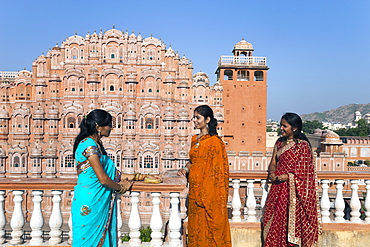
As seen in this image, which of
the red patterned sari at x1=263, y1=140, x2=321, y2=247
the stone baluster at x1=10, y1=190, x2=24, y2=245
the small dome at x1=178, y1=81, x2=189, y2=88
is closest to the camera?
the red patterned sari at x1=263, y1=140, x2=321, y2=247

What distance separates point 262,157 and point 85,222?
26.3 m

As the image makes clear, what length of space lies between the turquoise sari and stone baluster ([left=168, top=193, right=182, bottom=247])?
0.88 m

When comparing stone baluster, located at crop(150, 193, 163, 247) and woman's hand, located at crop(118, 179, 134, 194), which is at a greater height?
woman's hand, located at crop(118, 179, 134, 194)

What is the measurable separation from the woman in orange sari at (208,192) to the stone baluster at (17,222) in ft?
6.77

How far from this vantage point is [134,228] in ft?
13.5

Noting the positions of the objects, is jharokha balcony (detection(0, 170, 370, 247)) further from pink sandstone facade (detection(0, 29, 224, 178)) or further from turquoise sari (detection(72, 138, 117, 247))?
pink sandstone facade (detection(0, 29, 224, 178))

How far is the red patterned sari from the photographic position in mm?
3873

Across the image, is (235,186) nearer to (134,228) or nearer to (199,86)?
(134,228)

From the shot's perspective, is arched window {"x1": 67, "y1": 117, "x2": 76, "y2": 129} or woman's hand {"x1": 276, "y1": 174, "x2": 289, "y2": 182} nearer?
woman's hand {"x1": 276, "y1": 174, "x2": 289, "y2": 182}

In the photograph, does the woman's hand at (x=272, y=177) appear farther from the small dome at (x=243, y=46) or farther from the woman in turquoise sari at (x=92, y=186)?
the small dome at (x=243, y=46)

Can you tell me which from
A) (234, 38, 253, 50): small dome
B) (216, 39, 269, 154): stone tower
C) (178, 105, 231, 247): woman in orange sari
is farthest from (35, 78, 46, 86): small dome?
(178, 105, 231, 247): woman in orange sari

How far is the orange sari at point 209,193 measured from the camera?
3.61 meters

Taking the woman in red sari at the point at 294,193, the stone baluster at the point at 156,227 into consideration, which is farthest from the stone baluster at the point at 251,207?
the stone baluster at the point at 156,227

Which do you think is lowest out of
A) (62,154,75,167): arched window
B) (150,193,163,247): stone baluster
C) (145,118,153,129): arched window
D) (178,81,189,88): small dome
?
(62,154,75,167): arched window
